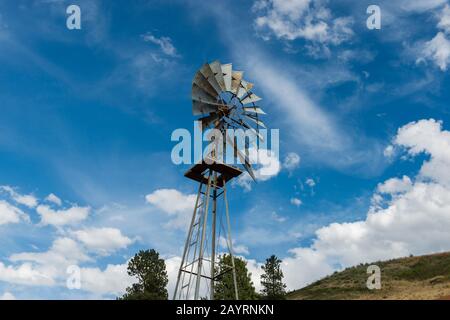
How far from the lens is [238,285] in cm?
4759

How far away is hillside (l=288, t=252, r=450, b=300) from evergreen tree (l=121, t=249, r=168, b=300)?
19222 mm

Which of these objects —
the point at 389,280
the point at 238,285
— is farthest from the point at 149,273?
the point at 389,280

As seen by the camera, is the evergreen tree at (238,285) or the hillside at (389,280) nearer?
the evergreen tree at (238,285)

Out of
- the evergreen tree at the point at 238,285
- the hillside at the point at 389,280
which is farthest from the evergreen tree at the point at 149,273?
the hillside at the point at 389,280

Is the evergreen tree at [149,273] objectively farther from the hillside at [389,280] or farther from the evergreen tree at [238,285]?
the hillside at [389,280]

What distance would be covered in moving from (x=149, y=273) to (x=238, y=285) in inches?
484

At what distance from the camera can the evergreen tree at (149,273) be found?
172ft

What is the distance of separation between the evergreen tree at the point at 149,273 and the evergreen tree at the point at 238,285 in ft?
27.5

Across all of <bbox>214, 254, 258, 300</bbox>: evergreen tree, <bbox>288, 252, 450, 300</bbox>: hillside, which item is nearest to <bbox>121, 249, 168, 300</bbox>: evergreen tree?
<bbox>214, 254, 258, 300</bbox>: evergreen tree

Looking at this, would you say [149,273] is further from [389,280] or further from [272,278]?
[389,280]

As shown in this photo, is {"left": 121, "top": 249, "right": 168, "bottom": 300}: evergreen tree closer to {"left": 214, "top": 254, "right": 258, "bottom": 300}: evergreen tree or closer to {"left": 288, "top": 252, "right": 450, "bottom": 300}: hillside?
Answer: {"left": 214, "top": 254, "right": 258, "bottom": 300}: evergreen tree

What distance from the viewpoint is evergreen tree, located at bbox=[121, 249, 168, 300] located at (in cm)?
5228
